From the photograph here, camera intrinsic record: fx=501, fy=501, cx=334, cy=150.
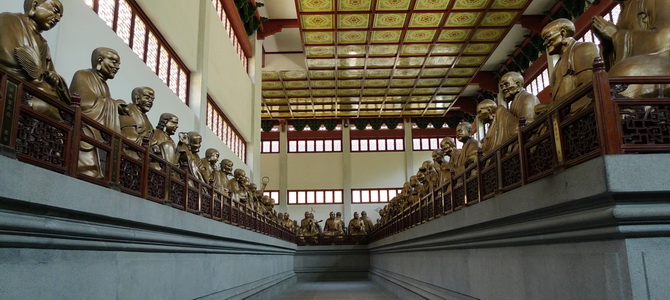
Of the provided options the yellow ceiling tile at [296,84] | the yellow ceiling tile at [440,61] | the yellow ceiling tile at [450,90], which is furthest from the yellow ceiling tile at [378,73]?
the yellow ceiling tile at [450,90]

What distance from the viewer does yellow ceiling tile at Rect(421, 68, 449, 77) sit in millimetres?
Answer: 18767

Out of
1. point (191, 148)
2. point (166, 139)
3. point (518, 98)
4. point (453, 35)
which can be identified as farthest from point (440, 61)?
point (518, 98)

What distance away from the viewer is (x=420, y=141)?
84.1 ft

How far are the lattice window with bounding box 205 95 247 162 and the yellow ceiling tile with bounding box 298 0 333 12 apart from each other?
3.64 meters

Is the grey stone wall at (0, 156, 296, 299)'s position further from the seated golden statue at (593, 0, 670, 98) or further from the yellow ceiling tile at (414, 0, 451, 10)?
the yellow ceiling tile at (414, 0, 451, 10)

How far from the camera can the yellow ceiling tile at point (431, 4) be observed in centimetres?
1368

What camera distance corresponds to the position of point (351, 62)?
17953mm

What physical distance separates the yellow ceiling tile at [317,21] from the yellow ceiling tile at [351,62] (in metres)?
2.76

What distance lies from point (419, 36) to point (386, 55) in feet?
5.76

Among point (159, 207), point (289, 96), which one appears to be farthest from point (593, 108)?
point (289, 96)

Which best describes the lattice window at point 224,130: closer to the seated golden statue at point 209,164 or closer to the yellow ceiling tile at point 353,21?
the seated golden statue at point 209,164

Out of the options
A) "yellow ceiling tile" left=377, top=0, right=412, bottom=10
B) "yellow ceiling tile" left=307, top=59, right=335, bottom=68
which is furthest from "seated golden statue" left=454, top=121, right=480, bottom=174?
"yellow ceiling tile" left=307, top=59, right=335, bottom=68

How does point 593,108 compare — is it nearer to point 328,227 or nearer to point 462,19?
point 462,19

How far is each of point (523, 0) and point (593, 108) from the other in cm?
1228
